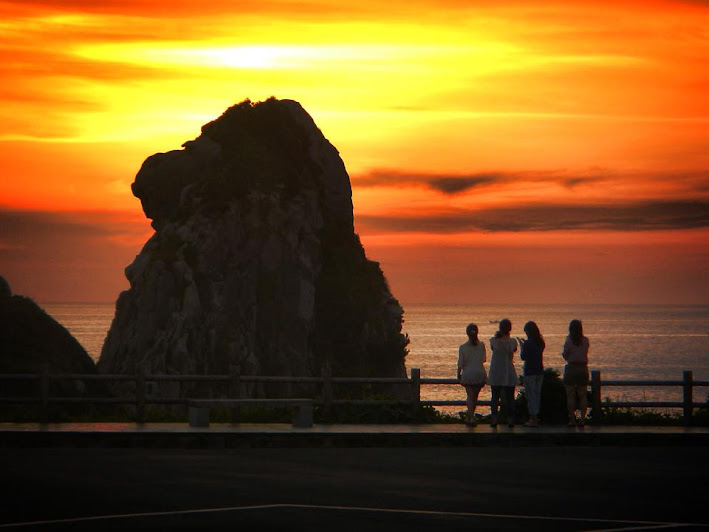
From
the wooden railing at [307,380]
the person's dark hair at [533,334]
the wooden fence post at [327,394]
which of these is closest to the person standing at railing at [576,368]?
the person's dark hair at [533,334]

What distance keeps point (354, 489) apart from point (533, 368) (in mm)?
9557

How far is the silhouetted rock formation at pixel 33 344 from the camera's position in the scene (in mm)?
33656

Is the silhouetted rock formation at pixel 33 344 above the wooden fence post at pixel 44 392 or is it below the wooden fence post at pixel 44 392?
above

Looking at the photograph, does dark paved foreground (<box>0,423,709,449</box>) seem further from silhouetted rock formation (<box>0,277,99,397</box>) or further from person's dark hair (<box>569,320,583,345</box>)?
silhouetted rock formation (<box>0,277,99,397</box>)

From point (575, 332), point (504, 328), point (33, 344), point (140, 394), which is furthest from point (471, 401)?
point (33, 344)

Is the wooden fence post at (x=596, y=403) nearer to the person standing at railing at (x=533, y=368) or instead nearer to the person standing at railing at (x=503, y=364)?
the person standing at railing at (x=533, y=368)

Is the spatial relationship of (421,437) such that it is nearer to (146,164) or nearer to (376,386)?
(376,386)

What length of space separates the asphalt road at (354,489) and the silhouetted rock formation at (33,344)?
13.1m

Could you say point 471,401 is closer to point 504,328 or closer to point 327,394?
Result: point 504,328

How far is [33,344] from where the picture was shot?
34031mm

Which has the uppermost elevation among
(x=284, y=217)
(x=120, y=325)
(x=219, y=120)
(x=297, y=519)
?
(x=219, y=120)

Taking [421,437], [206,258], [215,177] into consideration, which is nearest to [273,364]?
[206,258]

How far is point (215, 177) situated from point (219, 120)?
969 centimetres

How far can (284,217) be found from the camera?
293 ft
